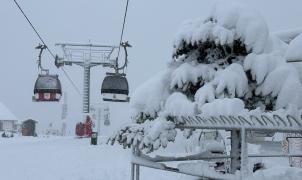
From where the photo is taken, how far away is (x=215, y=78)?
547 cm

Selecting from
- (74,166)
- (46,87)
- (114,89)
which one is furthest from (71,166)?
(46,87)

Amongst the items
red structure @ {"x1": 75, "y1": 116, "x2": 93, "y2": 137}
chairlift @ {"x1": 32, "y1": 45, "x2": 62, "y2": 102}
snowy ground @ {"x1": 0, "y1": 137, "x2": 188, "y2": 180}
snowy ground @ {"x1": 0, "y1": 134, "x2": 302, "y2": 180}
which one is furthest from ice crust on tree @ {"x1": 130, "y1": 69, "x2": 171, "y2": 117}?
red structure @ {"x1": 75, "y1": 116, "x2": 93, "y2": 137}

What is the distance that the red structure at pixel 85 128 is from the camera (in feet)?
99.7

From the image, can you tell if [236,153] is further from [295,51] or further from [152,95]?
[295,51]

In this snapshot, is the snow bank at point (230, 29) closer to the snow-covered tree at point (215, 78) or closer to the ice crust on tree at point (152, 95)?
the snow-covered tree at point (215, 78)

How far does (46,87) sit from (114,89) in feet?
14.5

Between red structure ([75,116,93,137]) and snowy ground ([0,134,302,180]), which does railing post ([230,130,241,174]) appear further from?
red structure ([75,116,93,137])

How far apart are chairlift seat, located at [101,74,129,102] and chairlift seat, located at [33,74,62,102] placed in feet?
A: 11.9

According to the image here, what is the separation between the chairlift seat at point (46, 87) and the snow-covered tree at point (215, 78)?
60.9 ft

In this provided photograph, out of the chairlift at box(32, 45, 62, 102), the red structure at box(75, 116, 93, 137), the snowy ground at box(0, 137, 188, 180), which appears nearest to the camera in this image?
the snowy ground at box(0, 137, 188, 180)

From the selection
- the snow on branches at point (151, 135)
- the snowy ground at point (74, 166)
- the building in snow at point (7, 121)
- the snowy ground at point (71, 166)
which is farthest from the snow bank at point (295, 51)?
the building in snow at point (7, 121)

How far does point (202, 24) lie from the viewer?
5723 millimetres

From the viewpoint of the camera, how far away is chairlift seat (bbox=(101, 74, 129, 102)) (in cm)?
2123

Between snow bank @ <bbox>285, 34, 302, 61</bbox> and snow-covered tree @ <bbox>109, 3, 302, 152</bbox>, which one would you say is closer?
snow bank @ <bbox>285, 34, 302, 61</bbox>
